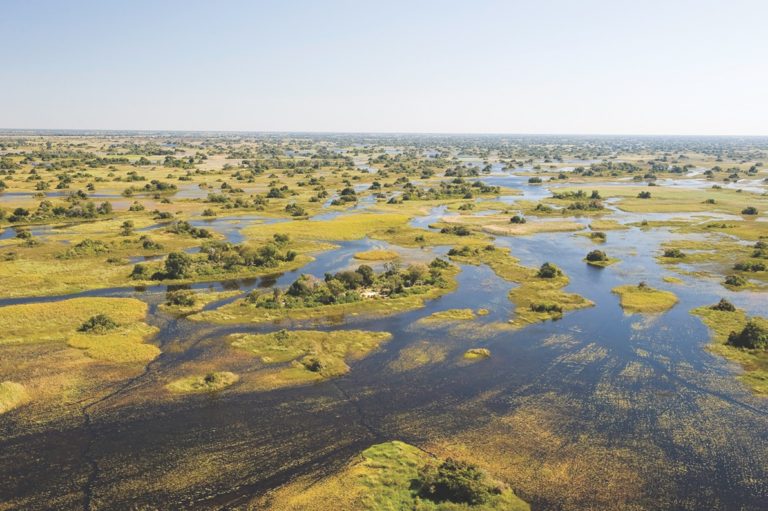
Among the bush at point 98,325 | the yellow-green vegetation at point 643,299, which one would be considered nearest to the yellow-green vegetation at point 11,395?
the bush at point 98,325

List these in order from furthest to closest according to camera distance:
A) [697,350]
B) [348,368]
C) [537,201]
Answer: [537,201], [697,350], [348,368]

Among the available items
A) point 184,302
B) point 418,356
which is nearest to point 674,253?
point 418,356

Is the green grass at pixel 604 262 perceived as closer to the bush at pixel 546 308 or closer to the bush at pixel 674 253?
the bush at pixel 674 253

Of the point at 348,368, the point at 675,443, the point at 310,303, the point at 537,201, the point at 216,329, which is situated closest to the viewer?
the point at 675,443

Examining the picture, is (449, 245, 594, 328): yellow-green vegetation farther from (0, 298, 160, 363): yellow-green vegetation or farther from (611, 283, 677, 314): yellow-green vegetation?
(0, 298, 160, 363): yellow-green vegetation

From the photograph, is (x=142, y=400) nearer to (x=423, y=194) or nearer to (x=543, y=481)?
(x=543, y=481)

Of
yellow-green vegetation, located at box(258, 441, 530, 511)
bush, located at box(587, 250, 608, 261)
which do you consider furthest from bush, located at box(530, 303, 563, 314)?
yellow-green vegetation, located at box(258, 441, 530, 511)

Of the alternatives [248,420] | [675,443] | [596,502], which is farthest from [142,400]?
[675,443]
